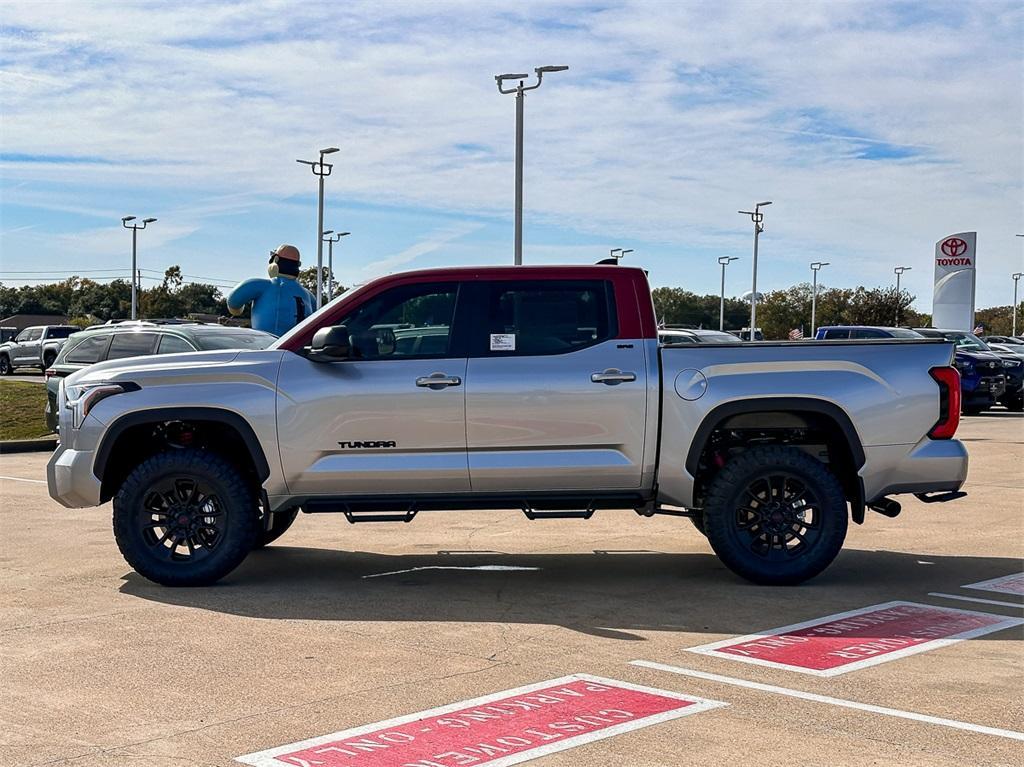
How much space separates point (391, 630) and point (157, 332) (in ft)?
36.0

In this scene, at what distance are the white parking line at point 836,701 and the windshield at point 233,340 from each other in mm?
9951

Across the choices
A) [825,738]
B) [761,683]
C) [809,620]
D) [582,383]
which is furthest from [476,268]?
[825,738]

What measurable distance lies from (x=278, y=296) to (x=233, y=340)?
16.6ft

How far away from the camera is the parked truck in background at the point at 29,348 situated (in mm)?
45781

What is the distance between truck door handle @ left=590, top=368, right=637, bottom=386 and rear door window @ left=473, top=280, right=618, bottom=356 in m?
0.23

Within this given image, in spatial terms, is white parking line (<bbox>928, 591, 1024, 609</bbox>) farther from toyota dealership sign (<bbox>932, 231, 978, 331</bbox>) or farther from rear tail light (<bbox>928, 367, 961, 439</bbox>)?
toyota dealership sign (<bbox>932, 231, 978, 331</bbox>)

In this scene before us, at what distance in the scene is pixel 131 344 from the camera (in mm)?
17266

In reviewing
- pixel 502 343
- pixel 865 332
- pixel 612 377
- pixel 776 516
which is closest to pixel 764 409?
pixel 776 516

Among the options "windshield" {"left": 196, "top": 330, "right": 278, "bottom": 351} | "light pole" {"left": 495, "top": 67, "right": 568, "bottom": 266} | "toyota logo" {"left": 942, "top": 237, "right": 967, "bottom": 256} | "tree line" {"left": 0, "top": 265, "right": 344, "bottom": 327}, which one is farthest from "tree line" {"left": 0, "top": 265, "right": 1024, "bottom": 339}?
"windshield" {"left": 196, "top": 330, "right": 278, "bottom": 351}

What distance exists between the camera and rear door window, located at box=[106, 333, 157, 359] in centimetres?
1681

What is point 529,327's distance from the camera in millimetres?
7922

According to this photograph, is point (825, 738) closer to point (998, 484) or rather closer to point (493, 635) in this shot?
point (493, 635)

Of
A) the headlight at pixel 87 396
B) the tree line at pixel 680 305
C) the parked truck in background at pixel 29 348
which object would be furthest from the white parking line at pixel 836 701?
the tree line at pixel 680 305

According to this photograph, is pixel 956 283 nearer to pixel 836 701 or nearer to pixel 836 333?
pixel 836 333
